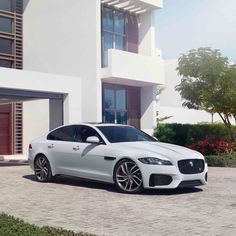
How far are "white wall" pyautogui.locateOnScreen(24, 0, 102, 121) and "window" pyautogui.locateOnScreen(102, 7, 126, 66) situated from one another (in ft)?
4.80

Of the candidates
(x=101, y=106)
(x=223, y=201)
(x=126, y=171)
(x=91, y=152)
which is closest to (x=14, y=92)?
(x=101, y=106)

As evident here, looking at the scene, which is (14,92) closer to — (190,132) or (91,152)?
(91,152)

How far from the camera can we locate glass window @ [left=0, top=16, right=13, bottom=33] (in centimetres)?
2375

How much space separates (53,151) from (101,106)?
9955 mm

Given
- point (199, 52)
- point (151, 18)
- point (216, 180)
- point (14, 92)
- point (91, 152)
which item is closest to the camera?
point (91, 152)

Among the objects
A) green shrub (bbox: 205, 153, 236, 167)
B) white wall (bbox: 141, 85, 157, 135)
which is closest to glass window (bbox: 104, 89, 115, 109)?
white wall (bbox: 141, 85, 157, 135)

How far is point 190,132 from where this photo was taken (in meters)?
23.9

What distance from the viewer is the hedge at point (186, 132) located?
78.2ft

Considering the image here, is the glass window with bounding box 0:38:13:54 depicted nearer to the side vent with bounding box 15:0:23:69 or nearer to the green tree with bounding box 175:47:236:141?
the side vent with bounding box 15:0:23:69

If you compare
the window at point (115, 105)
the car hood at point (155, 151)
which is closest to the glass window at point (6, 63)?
the window at point (115, 105)

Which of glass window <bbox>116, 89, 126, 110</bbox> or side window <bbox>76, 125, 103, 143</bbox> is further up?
glass window <bbox>116, 89, 126, 110</bbox>

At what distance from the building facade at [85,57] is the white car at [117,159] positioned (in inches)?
296

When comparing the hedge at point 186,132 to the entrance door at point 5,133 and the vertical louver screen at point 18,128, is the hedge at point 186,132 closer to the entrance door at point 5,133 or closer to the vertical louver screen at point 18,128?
Result: the vertical louver screen at point 18,128

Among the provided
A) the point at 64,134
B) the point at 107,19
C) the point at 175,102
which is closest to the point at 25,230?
the point at 64,134
